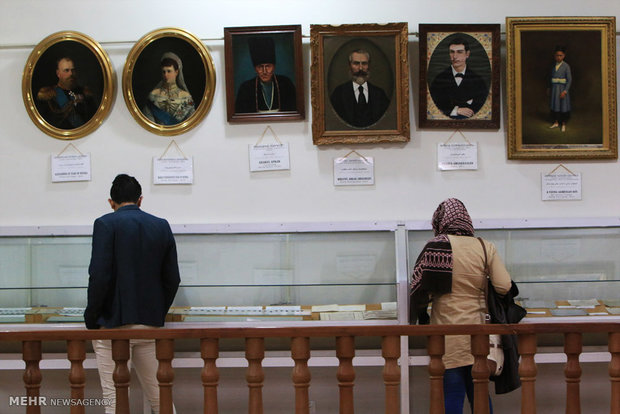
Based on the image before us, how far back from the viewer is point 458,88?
15.3 feet

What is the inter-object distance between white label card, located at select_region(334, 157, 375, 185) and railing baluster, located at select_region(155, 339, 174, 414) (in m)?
2.14

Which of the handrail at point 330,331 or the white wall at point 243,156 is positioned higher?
the white wall at point 243,156

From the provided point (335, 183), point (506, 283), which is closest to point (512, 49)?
point (335, 183)

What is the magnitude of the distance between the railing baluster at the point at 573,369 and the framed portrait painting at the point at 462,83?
6.89ft

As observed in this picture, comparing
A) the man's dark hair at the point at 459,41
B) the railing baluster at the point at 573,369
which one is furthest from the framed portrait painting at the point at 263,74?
the railing baluster at the point at 573,369

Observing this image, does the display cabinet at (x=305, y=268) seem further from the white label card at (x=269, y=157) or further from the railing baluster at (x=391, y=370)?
the railing baluster at (x=391, y=370)

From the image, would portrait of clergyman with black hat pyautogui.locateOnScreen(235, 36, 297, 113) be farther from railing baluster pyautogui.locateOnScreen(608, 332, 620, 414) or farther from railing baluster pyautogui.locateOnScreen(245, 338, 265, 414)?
railing baluster pyautogui.locateOnScreen(608, 332, 620, 414)

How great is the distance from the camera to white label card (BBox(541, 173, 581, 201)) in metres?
4.67

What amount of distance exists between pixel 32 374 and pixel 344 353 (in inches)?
49.7

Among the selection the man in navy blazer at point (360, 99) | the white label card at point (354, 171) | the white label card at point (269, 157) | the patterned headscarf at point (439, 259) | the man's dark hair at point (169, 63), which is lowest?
the patterned headscarf at point (439, 259)

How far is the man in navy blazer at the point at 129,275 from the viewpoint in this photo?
3.70 m

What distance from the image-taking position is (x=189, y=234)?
4715 millimetres

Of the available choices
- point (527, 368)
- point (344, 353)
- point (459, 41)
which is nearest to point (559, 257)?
point (459, 41)

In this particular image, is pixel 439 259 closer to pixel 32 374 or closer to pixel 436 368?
pixel 436 368
